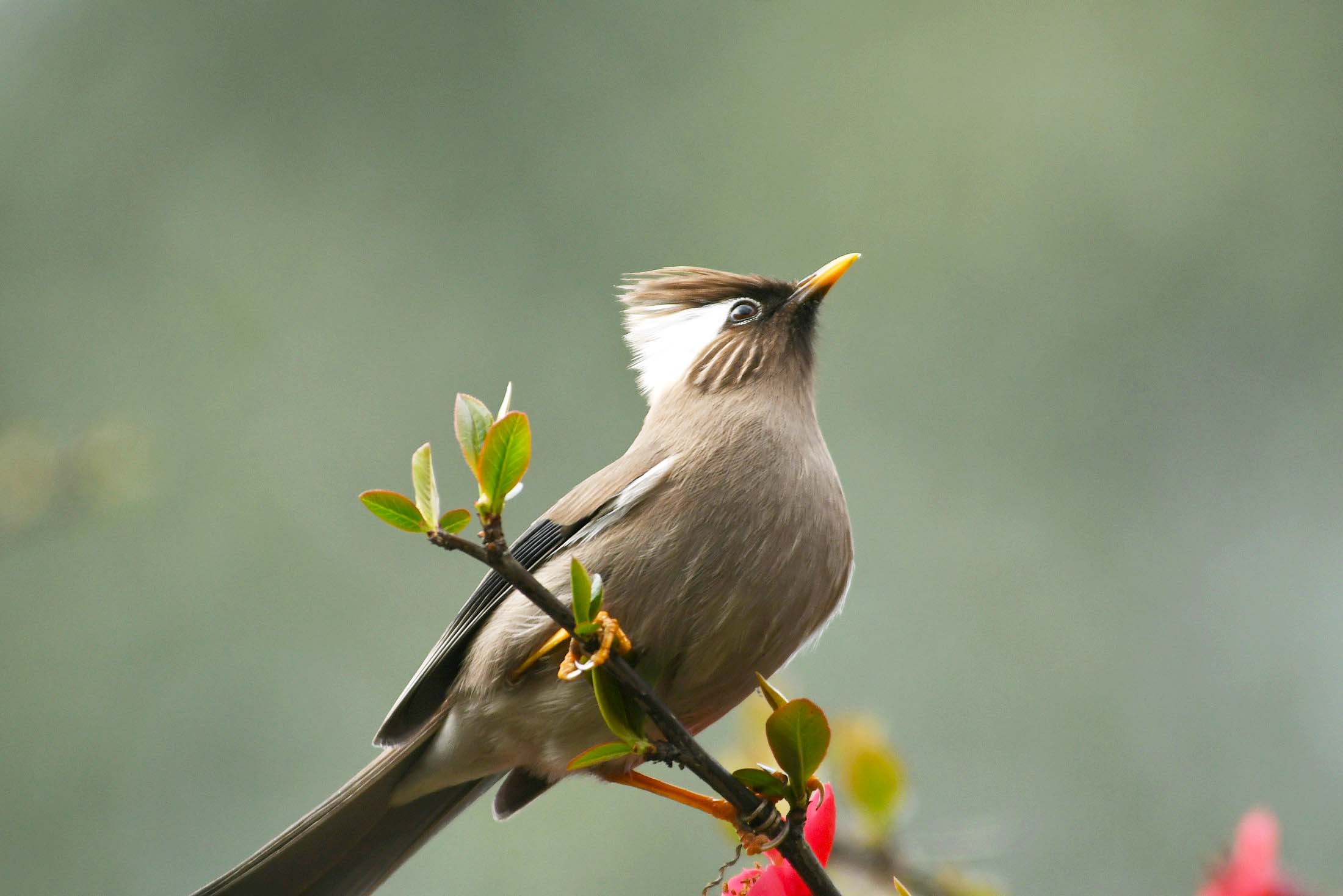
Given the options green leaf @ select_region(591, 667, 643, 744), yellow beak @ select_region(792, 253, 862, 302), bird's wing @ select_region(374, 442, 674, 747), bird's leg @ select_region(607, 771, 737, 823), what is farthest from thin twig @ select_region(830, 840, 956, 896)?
yellow beak @ select_region(792, 253, 862, 302)

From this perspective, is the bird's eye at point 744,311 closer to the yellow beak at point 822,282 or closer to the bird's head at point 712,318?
the bird's head at point 712,318

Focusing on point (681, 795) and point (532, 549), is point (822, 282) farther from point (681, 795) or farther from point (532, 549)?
point (681, 795)

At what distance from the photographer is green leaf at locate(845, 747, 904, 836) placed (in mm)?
1921

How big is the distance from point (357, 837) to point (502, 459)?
55.2 inches

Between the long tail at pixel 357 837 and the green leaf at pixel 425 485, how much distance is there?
120 cm

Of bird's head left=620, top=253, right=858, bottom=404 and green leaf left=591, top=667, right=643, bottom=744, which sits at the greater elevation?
bird's head left=620, top=253, right=858, bottom=404

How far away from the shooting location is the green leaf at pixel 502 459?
1.45 metres

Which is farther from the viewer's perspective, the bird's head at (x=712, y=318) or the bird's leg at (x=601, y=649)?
the bird's head at (x=712, y=318)

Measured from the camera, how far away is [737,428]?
2.44 m

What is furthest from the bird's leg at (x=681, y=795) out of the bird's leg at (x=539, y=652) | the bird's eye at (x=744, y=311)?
the bird's eye at (x=744, y=311)

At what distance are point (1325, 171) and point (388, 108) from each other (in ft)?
25.5

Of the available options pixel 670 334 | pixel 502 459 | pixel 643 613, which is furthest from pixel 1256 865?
pixel 670 334

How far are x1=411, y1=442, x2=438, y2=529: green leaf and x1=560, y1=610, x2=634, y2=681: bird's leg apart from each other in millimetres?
283

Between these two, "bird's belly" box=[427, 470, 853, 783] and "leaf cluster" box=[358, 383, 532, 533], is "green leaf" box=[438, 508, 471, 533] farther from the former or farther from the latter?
"bird's belly" box=[427, 470, 853, 783]
